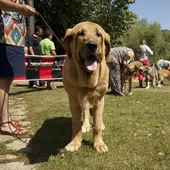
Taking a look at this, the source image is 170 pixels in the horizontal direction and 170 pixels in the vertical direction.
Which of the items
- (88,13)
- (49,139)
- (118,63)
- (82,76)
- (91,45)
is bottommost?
(49,139)

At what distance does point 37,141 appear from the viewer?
3.36 metres

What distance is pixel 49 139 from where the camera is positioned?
341 centimetres

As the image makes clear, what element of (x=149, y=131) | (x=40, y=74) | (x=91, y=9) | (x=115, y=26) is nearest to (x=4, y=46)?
(x=149, y=131)

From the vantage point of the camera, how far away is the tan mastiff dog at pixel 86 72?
109 inches

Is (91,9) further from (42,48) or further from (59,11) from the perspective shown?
(42,48)

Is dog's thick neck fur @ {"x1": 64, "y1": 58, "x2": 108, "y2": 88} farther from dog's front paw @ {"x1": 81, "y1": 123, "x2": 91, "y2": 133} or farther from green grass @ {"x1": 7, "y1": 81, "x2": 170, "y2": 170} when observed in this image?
dog's front paw @ {"x1": 81, "y1": 123, "x2": 91, "y2": 133}

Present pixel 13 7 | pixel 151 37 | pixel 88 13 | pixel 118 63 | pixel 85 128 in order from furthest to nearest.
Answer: pixel 151 37 → pixel 88 13 → pixel 118 63 → pixel 85 128 → pixel 13 7

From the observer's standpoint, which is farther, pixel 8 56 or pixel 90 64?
pixel 8 56

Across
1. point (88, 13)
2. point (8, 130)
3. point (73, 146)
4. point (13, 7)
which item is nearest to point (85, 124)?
point (73, 146)

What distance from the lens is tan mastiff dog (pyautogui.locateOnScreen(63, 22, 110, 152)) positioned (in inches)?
109

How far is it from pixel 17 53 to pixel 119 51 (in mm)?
3760

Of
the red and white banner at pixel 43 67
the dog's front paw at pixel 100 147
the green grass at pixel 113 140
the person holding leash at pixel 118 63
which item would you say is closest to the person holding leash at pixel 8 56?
the green grass at pixel 113 140

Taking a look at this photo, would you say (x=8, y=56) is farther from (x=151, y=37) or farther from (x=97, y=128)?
(x=151, y=37)

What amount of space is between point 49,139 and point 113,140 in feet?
2.81
